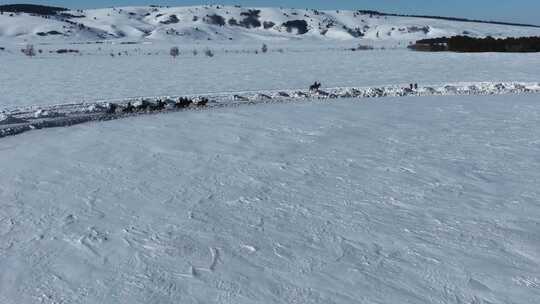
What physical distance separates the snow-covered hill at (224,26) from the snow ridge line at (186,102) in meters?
71.4

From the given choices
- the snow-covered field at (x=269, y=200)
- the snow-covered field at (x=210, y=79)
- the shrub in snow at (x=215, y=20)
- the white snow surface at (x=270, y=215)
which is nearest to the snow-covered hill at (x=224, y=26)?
the shrub in snow at (x=215, y=20)

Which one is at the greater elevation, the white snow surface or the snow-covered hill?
the white snow surface

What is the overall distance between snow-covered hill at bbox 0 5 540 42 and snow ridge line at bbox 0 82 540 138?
234 feet

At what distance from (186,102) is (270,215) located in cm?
820

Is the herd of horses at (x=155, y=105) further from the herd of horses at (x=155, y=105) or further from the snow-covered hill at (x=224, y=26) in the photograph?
the snow-covered hill at (x=224, y=26)

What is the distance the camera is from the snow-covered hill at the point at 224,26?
89.8 m

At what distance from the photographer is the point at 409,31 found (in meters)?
104

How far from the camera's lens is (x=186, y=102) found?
13.9 meters

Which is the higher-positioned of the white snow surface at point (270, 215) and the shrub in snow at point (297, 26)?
the white snow surface at point (270, 215)

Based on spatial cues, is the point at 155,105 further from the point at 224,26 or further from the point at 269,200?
the point at 224,26

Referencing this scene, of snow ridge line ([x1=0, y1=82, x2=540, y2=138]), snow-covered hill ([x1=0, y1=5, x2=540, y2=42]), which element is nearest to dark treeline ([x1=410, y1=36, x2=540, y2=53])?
snow ridge line ([x1=0, y1=82, x2=540, y2=138])

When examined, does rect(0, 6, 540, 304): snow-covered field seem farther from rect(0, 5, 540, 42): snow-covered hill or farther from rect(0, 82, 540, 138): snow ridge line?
rect(0, 5, 540, 42): snow-covered hill

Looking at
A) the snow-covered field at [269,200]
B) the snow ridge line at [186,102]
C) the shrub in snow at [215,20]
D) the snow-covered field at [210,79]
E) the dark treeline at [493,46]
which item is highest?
the snow-covered field at [269,200]

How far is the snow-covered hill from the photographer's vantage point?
89.8m
